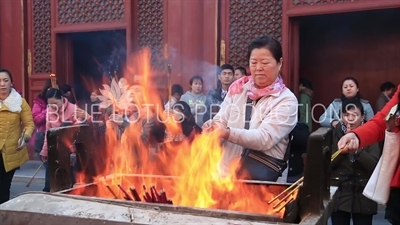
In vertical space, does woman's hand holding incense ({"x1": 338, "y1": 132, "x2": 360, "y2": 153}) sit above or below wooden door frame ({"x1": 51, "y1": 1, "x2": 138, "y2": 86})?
below

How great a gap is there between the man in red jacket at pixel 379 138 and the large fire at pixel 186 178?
1.68 feet

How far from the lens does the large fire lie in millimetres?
2771

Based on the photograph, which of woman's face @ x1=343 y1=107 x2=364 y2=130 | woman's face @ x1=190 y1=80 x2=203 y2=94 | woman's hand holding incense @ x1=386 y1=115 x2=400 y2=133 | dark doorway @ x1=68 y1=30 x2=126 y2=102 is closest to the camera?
woman's hand holding incense @ x1=386 y1=115 x2=400 y2=133

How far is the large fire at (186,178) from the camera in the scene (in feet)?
9.09

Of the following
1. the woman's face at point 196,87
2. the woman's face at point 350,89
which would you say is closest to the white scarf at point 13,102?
the woman's face at point 196,87

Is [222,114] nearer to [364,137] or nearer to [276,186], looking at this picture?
[276,186]

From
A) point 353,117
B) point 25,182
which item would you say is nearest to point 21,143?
point 25,182

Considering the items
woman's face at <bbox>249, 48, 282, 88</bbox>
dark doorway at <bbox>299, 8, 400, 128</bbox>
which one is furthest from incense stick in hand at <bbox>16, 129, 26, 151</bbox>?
dark doorway at <bbox>299, 8, 400, 128</bbox>

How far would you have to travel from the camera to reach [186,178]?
2.95m

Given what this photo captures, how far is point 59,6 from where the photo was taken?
8500mm

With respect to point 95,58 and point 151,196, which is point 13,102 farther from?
point 95,58

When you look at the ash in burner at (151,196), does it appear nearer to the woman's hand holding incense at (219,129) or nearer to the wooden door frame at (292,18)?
the woman's hand holding incense at (219,129)

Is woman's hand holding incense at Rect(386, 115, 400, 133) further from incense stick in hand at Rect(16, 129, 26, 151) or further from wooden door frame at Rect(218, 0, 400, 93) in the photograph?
incense stick in hand at Rect(16, 129, 26, 151)

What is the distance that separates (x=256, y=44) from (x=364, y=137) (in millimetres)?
898
